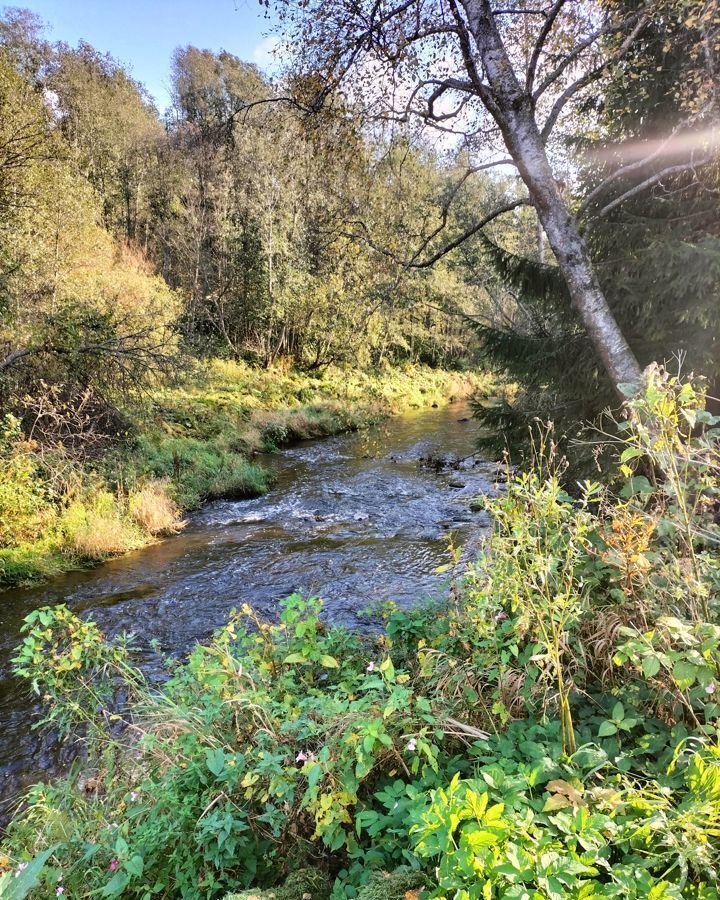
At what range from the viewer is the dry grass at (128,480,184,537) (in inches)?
363

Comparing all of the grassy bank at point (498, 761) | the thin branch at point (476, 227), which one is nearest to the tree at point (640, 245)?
the thin branch at point (476, 227)

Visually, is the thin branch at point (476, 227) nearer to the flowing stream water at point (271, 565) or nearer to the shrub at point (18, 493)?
the flowing stream water at point (271, 565)

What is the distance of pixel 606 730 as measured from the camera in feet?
5.61

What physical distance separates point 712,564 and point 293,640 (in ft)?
8.14

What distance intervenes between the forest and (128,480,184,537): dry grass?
3.0 inches

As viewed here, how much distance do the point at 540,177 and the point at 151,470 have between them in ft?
32.0

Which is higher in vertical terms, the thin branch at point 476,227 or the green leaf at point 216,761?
the thin branch at point 476,227

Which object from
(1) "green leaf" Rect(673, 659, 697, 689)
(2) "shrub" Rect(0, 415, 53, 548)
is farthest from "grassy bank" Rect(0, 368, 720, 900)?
(2) "shrub" Rect(0, 415, 53, 548)

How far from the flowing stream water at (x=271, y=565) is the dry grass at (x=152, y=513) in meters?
0.36

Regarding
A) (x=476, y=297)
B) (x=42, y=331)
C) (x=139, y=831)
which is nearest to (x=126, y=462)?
(x=42, y=331)

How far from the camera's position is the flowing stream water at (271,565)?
558 centimetres

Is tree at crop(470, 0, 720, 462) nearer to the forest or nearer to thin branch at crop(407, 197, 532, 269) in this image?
the forest

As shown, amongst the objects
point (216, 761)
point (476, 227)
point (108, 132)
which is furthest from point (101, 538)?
point (108, 132)

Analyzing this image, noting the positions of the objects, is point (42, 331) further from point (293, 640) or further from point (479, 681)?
point (479, 681)
